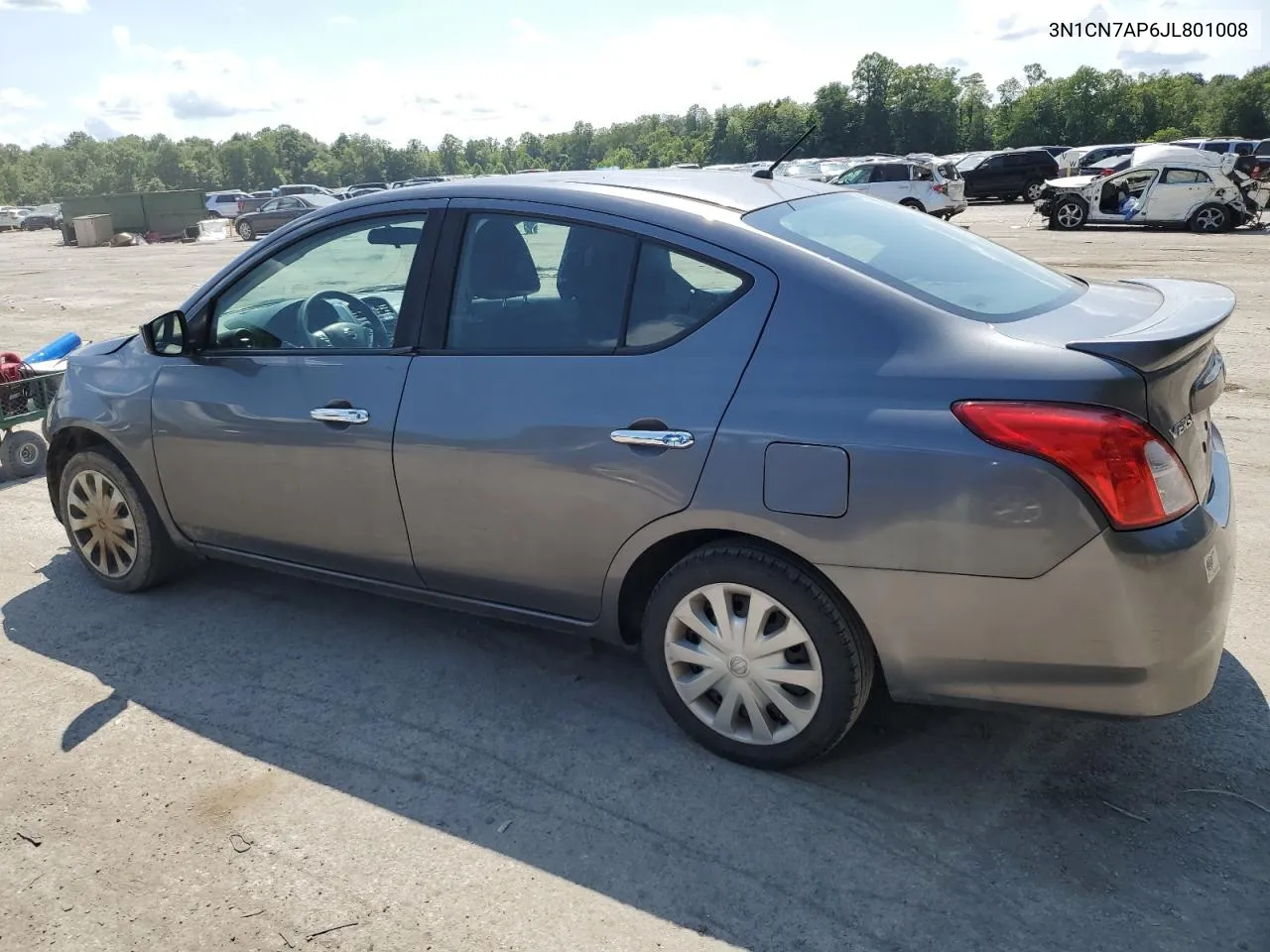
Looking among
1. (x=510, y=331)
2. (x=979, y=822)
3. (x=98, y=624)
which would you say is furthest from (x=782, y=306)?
(x=98, y=624)

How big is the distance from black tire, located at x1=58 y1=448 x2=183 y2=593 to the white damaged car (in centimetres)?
2159

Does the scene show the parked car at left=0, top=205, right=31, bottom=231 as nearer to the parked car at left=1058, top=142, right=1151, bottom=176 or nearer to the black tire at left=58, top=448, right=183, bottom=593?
the parked car at left=1058, top=142, right=1151, bottom=176

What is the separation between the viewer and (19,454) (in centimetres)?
663

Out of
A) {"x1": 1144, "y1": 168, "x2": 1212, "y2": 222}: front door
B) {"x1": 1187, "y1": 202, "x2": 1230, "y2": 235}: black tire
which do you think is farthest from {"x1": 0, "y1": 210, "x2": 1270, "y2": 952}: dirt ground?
{"x1": 1144, "y1": 168, "x2": 1212, "y2": 222}: front door

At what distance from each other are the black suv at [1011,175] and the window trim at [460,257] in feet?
109

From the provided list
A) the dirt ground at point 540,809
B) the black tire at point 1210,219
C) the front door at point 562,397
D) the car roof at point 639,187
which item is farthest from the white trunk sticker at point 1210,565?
the black tire at point 1210,219

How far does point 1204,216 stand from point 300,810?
22411mm

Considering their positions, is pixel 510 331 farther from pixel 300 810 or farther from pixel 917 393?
pixel 300 810

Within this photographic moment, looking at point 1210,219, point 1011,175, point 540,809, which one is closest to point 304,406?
point 540,809

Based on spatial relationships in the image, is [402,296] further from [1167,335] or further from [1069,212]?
[1069,212]

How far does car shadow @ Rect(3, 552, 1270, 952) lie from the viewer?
2.56 metres

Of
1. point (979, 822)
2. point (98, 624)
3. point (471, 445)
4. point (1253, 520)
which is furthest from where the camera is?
point (1253, 520)

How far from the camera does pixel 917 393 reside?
2688 mm

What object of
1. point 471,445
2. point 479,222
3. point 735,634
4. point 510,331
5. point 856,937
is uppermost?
point 479,222
